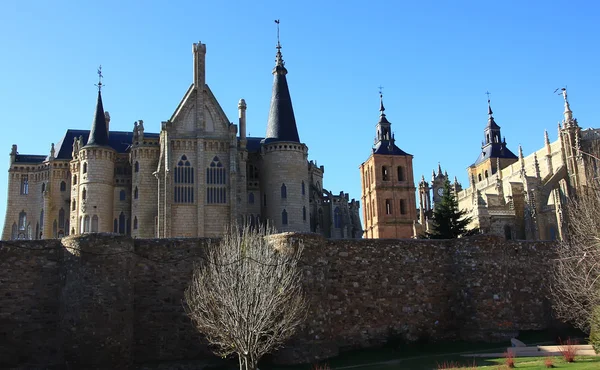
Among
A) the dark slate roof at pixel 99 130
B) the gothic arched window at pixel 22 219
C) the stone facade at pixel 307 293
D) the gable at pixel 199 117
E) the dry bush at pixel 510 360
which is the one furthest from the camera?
the gothic arched window at pixel 22 219

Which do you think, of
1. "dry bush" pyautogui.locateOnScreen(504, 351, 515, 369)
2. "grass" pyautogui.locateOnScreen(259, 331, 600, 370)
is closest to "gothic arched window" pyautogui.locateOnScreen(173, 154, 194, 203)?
"grass" pyautogui.locateOnScreen(259, 331, 600, 370)

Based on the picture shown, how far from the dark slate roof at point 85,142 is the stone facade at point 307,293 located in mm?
42810

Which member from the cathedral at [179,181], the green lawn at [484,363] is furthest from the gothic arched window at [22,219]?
the green lawn at [484,363]

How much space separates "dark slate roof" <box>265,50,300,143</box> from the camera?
64131mm

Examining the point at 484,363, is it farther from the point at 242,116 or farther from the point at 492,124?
the point at 492,124

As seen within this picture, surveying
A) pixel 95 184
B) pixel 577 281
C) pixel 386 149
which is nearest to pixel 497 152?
pixel 386 149

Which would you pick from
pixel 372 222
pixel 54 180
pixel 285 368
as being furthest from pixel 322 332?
pixel 372 222

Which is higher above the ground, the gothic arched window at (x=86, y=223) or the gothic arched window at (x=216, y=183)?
the gothic arched window at (x=216, y=183)

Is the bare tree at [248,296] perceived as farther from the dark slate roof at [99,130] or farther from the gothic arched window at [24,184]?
the gothic arched window at [24,184]

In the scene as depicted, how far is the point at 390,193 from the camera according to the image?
75875mm

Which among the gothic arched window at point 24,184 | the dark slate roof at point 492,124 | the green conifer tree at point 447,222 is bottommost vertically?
the green conifer tree at point 447,222

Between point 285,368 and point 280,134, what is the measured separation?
4145 centimetres

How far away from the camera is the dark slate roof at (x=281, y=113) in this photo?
210 ft

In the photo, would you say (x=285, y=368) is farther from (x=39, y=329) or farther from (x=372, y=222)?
(x=372, y=222)
